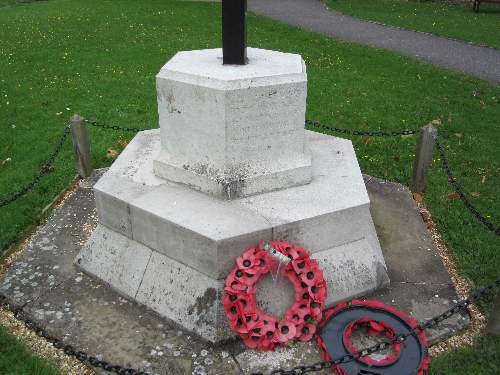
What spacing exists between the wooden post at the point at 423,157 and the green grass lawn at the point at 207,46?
20cm

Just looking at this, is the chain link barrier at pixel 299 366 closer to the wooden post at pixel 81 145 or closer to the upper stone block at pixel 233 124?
the upper stone block at pixel 233 124

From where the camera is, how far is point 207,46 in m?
13.2

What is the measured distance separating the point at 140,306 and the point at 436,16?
1769cm

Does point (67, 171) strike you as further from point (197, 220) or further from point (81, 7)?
point (81, 7)

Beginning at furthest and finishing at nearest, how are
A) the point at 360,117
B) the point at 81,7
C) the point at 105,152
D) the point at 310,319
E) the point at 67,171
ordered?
1. the point at 81,7
2. the point at 360,117
3. the point at 105,152
4. the point at 67,171
5. the point at 310,319

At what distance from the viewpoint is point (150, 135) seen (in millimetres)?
6039

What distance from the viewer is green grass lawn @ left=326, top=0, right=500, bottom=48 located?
15.2 meters

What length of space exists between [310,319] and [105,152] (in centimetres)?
448

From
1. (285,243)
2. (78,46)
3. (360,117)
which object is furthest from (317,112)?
(78,46)

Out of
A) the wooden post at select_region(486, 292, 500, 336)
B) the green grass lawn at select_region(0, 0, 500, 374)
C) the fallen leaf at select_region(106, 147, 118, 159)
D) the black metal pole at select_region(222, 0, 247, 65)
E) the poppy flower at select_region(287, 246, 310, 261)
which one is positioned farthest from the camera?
the fallen leaf at select_region(106, 147, 118, 159)

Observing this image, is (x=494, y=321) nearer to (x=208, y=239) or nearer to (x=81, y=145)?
(x=208, y=239)

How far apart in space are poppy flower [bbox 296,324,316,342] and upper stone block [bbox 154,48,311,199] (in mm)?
1312

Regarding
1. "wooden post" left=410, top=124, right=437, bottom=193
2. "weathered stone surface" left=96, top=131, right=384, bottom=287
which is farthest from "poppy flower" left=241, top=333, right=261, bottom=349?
"wooden post" left=410, top=124, right=437, bottom=193

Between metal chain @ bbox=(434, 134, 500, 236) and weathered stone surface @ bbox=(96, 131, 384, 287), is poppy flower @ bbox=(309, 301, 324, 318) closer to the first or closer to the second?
weathered stone surface @ bbox=(96, 131, 384, 287)
